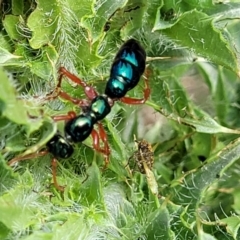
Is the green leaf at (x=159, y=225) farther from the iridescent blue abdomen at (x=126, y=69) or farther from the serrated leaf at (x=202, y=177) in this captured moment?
the iridescent blue abdomen at (x=126, y=69)

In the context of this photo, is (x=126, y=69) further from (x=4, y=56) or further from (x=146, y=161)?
(x=4, y=56)

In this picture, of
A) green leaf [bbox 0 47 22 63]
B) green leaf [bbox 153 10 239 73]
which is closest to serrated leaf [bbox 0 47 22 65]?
green leaf [bbox 0 47 22 63]

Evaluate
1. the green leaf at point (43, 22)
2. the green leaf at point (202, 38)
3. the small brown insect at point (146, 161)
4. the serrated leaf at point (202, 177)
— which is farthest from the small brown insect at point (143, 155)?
the green leaf at point (43, 22)

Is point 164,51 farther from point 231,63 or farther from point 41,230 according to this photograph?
point 41,230

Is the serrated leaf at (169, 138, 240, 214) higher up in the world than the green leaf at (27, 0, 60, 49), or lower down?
lower down

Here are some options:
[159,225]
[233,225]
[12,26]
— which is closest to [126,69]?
[12,26]

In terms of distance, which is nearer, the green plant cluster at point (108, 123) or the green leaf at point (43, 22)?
the green plant cluster at point (108, 123)

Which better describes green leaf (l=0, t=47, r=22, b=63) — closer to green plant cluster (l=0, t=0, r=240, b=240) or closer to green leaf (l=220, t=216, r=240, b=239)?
green plant cluster (l=0, t=0, r=240, b=240)
